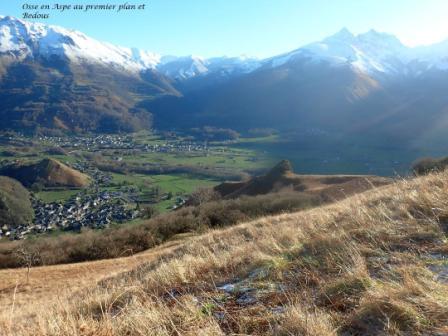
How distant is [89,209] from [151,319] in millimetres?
84655

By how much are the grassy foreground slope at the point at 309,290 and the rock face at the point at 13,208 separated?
6891 centimetres

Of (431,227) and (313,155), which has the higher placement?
(431,227)

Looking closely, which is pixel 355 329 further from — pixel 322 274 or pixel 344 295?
pixel 322 274

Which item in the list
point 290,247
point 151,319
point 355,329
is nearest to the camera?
point 355,329

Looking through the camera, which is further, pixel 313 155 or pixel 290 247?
pixel 313 155

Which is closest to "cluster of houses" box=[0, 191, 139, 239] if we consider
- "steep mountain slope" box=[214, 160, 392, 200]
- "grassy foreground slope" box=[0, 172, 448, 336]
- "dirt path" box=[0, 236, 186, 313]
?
"steep mountain slope" box=[214, 160, 392, 200]

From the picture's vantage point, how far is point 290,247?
6.37m

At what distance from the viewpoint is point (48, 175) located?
10500 cm

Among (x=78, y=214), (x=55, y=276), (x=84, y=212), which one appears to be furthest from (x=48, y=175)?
(x=55, y=276)

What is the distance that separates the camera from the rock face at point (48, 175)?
10388 cm

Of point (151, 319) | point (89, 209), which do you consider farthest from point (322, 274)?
point (89, 209)

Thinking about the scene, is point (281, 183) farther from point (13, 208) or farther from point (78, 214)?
point (13, 208)

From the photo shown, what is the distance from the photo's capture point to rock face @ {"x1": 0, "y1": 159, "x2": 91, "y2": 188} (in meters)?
104

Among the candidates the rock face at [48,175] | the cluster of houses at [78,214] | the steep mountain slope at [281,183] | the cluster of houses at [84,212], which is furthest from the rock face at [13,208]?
the steep mountain slope at [281,183]
